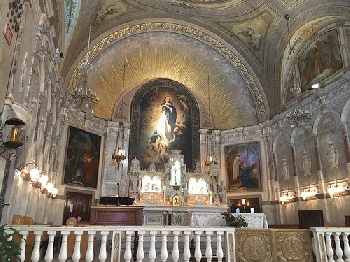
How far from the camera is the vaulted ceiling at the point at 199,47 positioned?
15.8 metres

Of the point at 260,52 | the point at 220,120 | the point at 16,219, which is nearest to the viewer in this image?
the point at 16,219

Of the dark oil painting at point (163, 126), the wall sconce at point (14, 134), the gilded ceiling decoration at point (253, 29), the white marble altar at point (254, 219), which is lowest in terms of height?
the white marble altar at point (254, 219)

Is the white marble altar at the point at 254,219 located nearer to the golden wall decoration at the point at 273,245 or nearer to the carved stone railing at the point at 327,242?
the golden wall decoration at the point at 273,245

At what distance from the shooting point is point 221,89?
66.3ft

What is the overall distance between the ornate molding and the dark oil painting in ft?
12.6

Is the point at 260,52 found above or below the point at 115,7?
below

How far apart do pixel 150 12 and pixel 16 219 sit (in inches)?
529

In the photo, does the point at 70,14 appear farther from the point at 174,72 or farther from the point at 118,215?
the point at 118,215

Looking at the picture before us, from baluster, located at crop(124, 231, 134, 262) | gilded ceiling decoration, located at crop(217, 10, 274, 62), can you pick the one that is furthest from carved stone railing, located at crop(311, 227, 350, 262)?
gilded ceiling decoration, located at crop(217, 10, 274, 62)

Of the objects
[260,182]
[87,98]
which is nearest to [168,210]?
[260,182]

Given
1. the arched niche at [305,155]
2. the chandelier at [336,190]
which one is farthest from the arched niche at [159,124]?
the chandelier at [336,190]

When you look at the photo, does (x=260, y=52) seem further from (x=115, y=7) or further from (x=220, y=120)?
(x=115, y=7)

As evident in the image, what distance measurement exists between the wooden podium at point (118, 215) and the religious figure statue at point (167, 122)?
1113 centimetres

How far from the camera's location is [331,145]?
1352 cm
